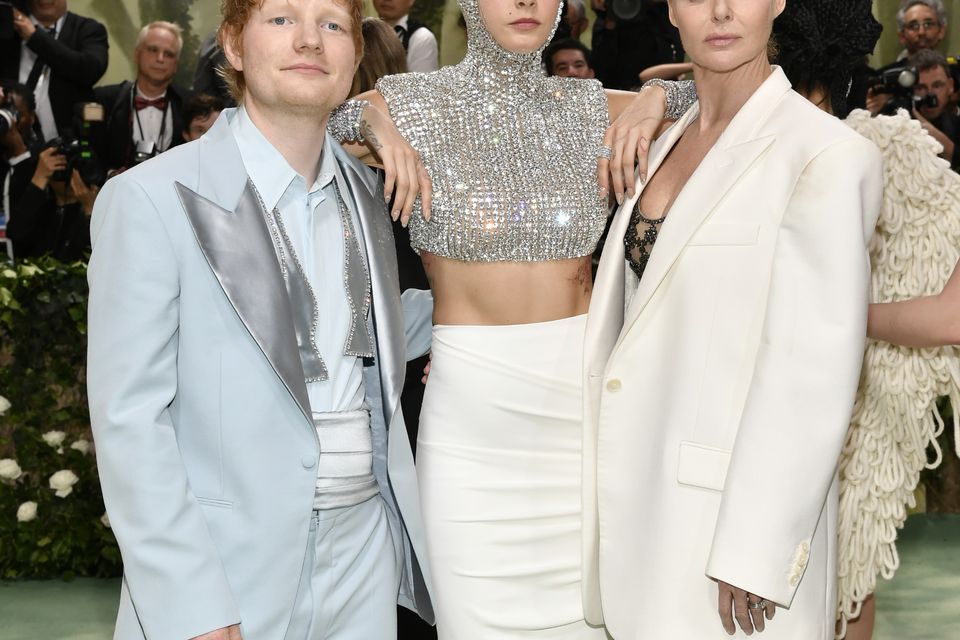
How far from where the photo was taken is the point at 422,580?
2.08m

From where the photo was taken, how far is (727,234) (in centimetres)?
191

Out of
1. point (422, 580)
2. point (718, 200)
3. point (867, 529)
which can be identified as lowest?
point (867, 529)

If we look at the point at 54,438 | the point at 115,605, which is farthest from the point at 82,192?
the point at 115,605

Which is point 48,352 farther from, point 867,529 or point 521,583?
point 867,529

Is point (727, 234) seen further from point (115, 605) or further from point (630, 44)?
point (630, 44)

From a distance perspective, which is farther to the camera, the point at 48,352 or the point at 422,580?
the point at 48,352

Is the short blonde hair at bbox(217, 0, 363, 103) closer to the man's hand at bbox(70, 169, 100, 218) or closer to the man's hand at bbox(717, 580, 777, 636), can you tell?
the man's hand at bbox(717, 580, 777, 636)

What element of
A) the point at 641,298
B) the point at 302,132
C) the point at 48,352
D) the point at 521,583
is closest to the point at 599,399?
the point at 641,298

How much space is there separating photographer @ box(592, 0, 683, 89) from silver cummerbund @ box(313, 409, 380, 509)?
4071 mm

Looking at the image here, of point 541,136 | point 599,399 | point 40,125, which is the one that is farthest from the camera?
point 40,125

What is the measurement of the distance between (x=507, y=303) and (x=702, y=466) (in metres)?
0.66

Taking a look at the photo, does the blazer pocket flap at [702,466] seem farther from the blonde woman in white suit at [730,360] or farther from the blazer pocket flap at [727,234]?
the blazer pocket flap at [727,234]

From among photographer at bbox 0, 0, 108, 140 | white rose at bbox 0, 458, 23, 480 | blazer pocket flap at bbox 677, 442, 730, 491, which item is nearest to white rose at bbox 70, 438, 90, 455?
white rose at bbox 0, 458, 23, 480

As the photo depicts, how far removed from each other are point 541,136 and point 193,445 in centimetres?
116
